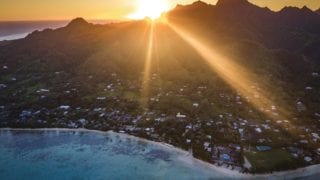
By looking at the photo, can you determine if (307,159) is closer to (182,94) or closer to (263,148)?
(263,148)

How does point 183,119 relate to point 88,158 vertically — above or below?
above

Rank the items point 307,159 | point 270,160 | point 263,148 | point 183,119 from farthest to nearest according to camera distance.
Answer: point 183,119, point 263,148, point 270,160, point 307,159

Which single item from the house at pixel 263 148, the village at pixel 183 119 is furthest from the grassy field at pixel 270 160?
the house at pixel 263 148

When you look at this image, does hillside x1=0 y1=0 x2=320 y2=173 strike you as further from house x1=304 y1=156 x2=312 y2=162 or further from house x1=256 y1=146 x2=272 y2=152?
house x1=256 y1=146 x2=272 y2=152

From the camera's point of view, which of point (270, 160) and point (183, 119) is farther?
point (183, 119)

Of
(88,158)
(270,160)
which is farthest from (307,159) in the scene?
(88,158)

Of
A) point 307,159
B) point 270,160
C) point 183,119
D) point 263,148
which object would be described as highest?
point 183,119

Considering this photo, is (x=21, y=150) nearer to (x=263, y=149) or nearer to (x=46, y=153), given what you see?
(x=46, y=153)

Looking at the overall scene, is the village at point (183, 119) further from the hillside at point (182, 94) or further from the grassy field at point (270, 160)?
the hillside at point (182, 94)

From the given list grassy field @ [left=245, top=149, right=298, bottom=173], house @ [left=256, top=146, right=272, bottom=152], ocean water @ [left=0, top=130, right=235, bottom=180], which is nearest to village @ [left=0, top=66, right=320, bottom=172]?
grassy field @ [left=245, top=149, right=298, bottom=173]
